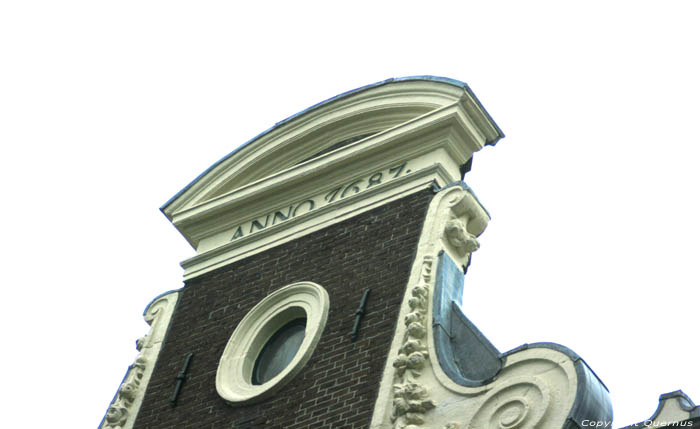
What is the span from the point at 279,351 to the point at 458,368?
3.04 m

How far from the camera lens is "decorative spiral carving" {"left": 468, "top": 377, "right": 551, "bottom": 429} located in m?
15.1

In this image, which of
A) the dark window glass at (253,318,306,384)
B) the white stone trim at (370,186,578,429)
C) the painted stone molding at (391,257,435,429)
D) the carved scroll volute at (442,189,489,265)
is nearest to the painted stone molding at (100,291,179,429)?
the dark window glass at (253,318,306,384)

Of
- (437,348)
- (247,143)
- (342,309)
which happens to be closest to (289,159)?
(247,143)

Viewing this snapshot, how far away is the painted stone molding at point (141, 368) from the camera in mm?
19047

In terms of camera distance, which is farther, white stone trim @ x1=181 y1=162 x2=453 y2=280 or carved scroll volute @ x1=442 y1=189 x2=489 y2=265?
white stone trim @ x1=181 y1=162 x2=453 y2=280

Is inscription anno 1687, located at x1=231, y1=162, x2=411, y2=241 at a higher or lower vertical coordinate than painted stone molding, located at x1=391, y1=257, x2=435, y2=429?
higher

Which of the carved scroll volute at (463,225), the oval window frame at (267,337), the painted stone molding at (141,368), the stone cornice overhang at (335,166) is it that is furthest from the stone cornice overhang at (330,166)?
the oval window frame at (267,337)

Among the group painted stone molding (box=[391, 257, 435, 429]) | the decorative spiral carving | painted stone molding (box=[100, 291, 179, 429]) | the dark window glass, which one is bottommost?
the decorative spiral carving

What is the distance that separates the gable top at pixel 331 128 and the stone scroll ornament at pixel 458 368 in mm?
1537

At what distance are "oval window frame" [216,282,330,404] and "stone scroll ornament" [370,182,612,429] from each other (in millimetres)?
1300

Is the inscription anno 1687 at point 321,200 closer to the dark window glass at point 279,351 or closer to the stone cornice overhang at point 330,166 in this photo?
the stone cornice overhang at point 330,166

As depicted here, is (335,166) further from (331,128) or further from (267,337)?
(267,337)

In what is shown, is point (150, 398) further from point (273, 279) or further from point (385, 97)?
point (385, 97)

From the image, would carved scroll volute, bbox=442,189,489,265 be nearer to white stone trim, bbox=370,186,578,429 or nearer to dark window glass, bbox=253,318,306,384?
white stone trim, bbox=370,186,578,429
